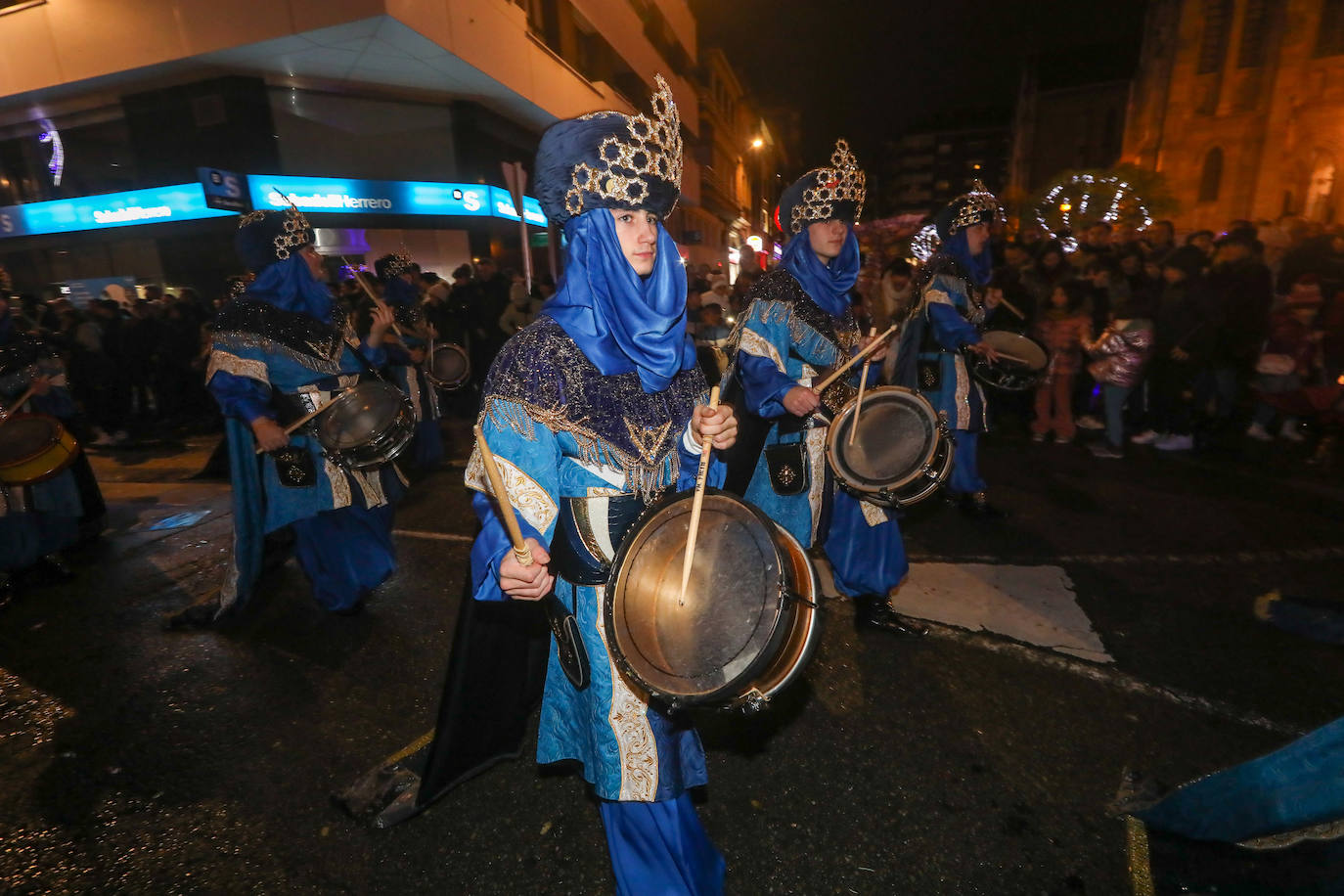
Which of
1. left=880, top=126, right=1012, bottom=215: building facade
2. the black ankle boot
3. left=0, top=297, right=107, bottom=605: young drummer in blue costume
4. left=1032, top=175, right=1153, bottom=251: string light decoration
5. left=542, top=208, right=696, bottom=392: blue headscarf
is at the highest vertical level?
left=880, top=126, right=1012, bottom=215: building facade

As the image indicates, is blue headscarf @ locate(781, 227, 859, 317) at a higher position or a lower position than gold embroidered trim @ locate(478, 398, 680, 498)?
higher

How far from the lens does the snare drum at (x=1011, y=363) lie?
4996mm

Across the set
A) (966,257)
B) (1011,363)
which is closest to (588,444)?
(966,257)

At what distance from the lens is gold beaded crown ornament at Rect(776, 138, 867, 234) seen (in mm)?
3252

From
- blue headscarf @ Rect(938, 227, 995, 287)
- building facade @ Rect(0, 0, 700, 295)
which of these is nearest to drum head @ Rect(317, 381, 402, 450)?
blue headscarf @ Rect(938, 227, 995, 287)

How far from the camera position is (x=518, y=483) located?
5.61 ft

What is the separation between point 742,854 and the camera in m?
2.25

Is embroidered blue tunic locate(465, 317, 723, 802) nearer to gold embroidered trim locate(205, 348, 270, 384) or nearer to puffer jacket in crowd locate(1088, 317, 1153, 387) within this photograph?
gold embroidered trim locate(205, 348, 270, 384)

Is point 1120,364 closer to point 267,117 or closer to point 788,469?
point 788,469

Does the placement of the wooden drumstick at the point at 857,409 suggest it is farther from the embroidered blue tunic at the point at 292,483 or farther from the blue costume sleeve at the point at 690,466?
the embroidered blue tunic at the point at 292,483

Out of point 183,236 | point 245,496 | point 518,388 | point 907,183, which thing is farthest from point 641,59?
point 907,183

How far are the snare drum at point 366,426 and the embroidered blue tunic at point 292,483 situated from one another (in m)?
0.15

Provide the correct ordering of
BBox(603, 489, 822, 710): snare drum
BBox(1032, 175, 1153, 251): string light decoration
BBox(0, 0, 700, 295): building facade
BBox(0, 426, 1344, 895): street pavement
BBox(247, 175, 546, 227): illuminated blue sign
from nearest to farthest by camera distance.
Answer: BBox(603, 489, 822, 710): snare drum → BBox(0, 426, 1344, 895): street pavement → BBox(0, 0, 700, 295): building facade → BBox(247, 175, 546, 227): illuminated blue sign → BBox(1032, 175, 1153, 251): string light decoration

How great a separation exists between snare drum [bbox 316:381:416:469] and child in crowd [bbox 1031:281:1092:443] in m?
7.08
